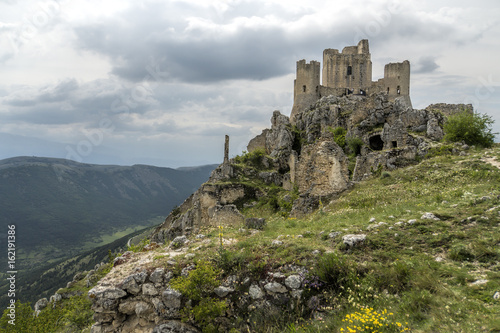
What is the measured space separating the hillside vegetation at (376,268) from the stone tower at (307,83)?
43029 mm

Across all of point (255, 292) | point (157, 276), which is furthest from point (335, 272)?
point (157, 276)

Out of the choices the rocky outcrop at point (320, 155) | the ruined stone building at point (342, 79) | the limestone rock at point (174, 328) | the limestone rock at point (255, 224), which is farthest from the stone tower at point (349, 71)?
the limestone rock at point (174, 328)

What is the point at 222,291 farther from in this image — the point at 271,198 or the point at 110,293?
the point at 271,198

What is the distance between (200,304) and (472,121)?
2541 centimetres

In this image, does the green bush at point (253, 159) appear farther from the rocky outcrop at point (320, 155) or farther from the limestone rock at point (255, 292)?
the limestone rock at point (255, 292)

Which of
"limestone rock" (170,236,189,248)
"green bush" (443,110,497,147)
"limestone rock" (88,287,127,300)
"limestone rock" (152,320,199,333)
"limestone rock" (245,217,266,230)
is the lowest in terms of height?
"limestone rock" (152,320,199,333)

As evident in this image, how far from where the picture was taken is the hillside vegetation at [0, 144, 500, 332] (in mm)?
5430

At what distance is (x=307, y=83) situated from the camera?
53000 mm

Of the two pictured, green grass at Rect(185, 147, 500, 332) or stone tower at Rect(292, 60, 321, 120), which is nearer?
green grass at Rect(185, 147, 500, 332)

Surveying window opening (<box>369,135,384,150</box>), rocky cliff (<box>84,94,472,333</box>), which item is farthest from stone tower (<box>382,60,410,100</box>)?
window opening (<box>369,135,384,150</box>)

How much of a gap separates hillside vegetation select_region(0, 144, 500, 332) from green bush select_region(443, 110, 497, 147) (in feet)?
46.5

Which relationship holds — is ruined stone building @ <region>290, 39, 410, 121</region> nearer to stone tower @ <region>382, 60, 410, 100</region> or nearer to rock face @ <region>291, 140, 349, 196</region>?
stone tower @ <region>382, 60, 410, 100</region>

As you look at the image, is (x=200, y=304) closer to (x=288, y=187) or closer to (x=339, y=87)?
(x=288, y=187)

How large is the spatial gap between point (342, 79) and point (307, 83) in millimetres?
6632
